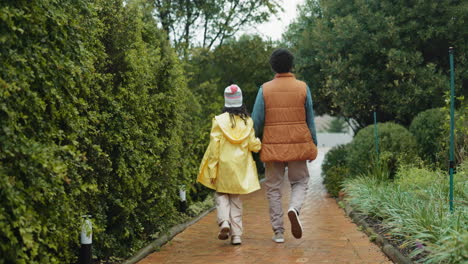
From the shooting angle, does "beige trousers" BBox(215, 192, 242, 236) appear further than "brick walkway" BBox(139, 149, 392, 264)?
Yes

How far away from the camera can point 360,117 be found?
16047mm

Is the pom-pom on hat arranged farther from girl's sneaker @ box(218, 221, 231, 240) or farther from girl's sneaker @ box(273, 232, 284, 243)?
girl's sneaker @ box(273, 232, 284, 243)

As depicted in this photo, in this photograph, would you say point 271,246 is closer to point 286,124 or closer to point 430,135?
point 286,124

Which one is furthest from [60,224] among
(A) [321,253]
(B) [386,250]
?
(B) [386,250]

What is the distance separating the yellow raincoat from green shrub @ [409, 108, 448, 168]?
5613 millimetres

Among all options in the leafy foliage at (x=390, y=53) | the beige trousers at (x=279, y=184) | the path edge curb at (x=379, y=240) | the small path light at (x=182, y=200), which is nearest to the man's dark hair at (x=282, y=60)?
the beige trousers at (x=279, y=184)

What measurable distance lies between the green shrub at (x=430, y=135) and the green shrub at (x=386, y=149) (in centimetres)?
42

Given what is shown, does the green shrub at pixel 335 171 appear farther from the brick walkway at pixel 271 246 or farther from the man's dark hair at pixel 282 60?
the man's dark hair at pixel 282 60

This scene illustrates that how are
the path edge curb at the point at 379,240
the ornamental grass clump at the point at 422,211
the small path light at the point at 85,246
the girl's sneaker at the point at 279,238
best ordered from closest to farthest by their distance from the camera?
1. the ornamental grass clump at the point at 422,211
2. the small path light at the point at 85,246
3. the path edge curb at the point at 379,240
4. the girl's sneaker at the point at 279,238

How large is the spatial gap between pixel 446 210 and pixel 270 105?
2306 mm

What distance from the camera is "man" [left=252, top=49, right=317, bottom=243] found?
22.1ft

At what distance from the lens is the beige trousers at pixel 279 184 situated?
6.80 metres

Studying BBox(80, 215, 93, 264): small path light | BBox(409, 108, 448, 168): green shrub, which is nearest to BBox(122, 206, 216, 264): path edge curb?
BBox(80, 215, 93, 264): small path light

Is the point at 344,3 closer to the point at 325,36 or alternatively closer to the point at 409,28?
the point at 325,36
